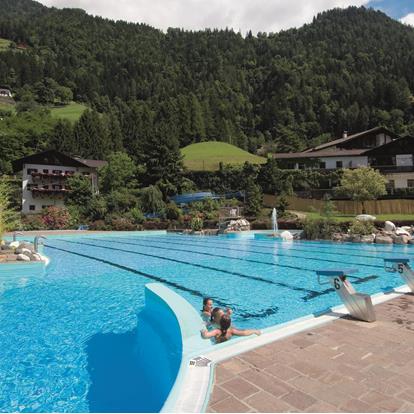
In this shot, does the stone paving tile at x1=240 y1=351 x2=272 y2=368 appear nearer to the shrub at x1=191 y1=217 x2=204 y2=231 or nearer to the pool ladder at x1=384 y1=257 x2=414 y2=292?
the pool ladder at x1=384 y1=257 x2=414 y2=292

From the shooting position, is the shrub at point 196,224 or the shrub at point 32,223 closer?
the shrub at point 196,224

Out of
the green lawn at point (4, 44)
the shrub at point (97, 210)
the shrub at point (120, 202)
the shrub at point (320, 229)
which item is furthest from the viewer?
the green lawn at point (4, 44)

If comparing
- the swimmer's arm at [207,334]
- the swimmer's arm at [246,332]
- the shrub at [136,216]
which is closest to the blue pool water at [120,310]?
the swimmer's arm at [207,334]

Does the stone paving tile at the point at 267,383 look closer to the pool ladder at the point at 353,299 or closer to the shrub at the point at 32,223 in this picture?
the pool ladder at the point at 353,299

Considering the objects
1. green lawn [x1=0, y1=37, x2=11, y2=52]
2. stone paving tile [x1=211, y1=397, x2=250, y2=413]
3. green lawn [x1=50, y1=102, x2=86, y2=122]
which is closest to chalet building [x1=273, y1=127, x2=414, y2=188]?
stone paving tile [x1=211, y1=397, x2=250, y2=413]

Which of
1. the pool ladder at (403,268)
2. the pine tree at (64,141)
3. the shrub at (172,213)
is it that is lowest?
the pool ladder at (403,268)

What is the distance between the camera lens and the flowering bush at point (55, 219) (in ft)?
113

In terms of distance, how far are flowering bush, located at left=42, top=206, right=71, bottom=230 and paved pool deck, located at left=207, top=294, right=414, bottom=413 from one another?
110 feet

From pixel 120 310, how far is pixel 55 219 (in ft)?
95.7

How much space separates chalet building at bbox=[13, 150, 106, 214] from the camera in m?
43.2

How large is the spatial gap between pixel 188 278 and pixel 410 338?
7904 millimetres

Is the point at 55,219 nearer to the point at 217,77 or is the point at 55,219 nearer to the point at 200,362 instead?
the point at 200,362

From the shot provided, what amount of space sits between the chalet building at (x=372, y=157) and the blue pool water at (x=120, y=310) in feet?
95.3

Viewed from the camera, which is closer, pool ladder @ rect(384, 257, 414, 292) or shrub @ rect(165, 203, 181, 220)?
pool ladder @ rect(384, 257, 414, 292)
